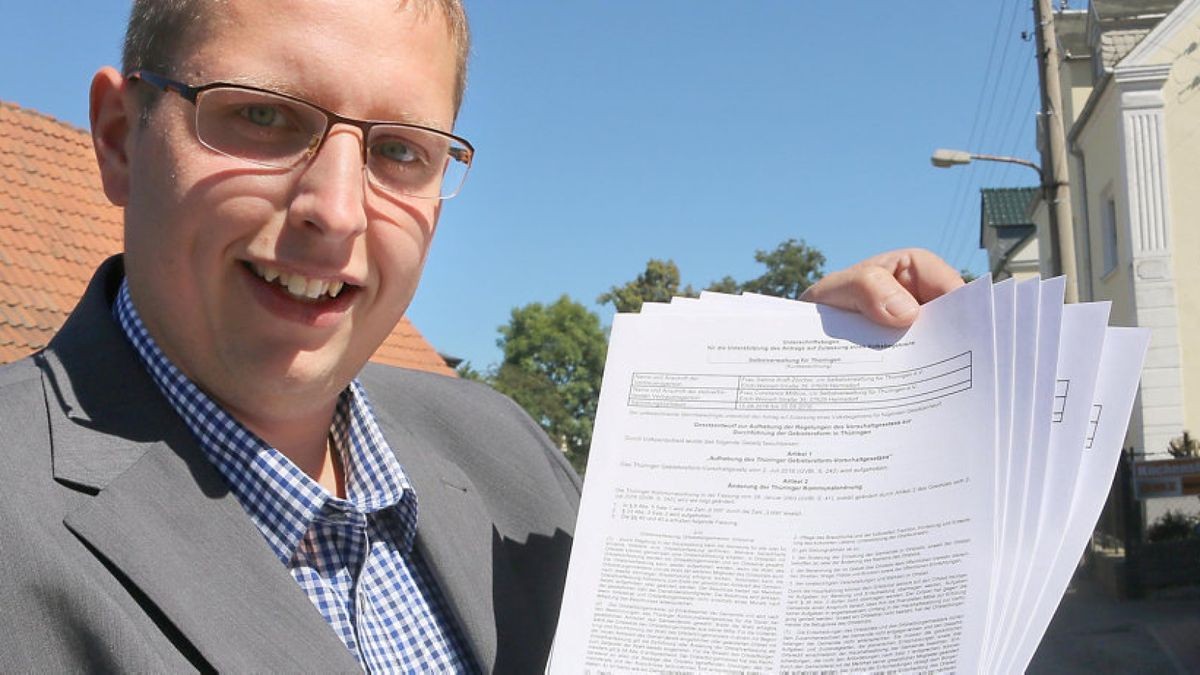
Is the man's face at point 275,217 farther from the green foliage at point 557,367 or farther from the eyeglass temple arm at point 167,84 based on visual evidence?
the green foliage at point 557,367

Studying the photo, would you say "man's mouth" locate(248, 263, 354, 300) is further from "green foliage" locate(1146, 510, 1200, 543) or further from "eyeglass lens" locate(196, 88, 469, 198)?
"green foliage" locate(1146, 510, 1200, 543)

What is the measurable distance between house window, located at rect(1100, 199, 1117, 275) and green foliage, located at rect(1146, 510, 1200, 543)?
630cm

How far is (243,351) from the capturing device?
5.13ft

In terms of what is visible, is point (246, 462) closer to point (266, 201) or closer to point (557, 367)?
point (266, 201)

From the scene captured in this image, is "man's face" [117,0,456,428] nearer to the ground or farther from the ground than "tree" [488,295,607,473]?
nearer to the ground

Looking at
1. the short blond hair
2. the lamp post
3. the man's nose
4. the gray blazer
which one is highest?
the lamp post

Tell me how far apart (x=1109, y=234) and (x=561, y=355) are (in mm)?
42618

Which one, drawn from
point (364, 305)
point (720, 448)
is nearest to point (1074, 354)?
point (720, 448)

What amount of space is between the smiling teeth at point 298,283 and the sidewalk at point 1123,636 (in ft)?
29.9

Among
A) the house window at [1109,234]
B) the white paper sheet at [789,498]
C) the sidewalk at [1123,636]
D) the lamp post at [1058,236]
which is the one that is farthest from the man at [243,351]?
the house window at [1109,234]

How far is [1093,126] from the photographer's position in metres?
19.7

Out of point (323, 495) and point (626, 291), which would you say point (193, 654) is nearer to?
point (323, 495)

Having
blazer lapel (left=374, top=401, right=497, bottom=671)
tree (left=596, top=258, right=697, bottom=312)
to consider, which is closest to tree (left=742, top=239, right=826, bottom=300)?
tree (left=596, top=258, right=697, bottom=312)

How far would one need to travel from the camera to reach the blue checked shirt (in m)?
1.60
